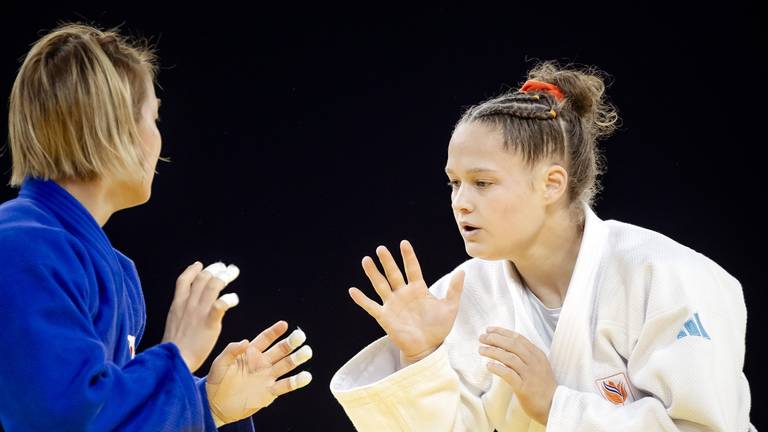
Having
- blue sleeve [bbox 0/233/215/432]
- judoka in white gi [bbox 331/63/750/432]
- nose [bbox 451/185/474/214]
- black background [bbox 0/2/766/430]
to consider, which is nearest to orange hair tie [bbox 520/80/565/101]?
judoka in white gi [bbox 331/63/750/432]

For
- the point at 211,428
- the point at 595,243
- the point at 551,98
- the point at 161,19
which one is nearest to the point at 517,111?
the point at 551,98

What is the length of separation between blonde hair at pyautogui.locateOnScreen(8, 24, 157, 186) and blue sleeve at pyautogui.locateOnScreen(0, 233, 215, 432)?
0.16 m

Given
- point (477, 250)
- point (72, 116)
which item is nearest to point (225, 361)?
point (72, 116)

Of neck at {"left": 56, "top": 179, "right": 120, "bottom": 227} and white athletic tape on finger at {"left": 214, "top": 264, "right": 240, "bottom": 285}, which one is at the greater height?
neck at {"left": 56, "top": 179, "right": 120, "bottom": 227}

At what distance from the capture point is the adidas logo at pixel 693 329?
1791mm

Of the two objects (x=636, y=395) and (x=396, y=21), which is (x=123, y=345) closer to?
(x=636, y=395)

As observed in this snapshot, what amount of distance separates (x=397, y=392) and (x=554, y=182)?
551 mm

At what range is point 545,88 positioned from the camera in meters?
2.13

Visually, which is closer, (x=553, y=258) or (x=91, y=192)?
(x=91, y=192)

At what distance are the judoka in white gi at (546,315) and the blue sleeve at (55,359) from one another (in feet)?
1.78

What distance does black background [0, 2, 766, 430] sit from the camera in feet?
9.74

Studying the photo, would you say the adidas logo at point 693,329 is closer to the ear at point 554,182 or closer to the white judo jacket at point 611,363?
the white judo jacket at point 611,363

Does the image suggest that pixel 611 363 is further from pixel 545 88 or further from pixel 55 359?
pixel 55 359

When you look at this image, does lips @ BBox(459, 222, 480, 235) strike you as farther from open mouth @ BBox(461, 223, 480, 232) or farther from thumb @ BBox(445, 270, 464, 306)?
thumb @ BBox(445, 270, 464, 306)
